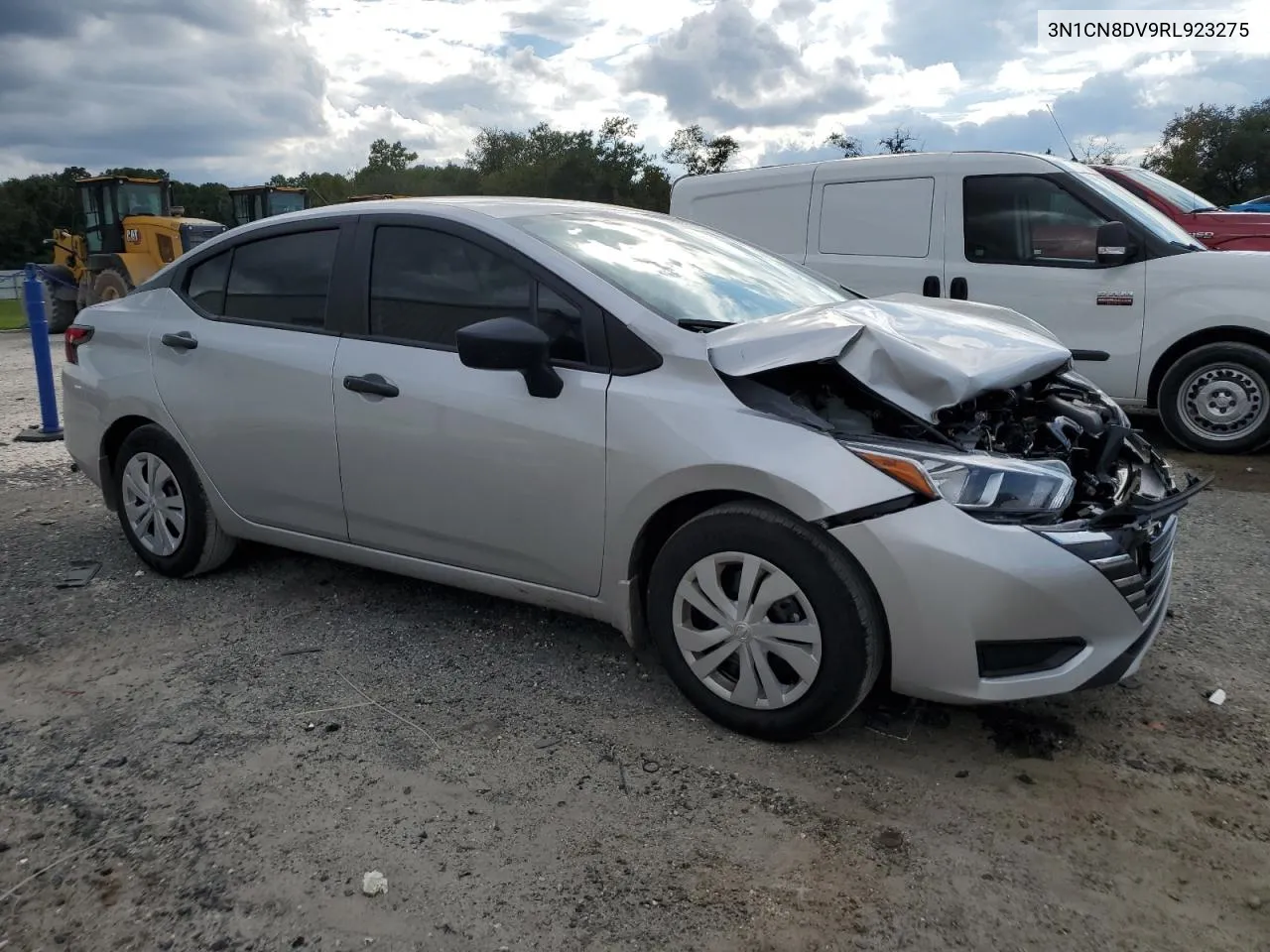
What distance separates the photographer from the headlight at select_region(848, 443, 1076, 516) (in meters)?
2.81

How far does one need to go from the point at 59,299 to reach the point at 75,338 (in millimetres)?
18559

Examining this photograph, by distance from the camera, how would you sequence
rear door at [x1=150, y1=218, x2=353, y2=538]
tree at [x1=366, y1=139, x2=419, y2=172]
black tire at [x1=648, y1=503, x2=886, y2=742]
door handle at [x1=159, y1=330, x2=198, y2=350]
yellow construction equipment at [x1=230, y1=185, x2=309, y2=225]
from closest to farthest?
black tire at [x1=648, y1=503, x2=886, y2=742], rear door at [x1=150, y1=218, x2=353, y2=538], door handle at [x1=159, y1=330, x2=198, y2=350], yellow construction equipment at [x1=230, y1=185, x2=309, y2=225], tree at [x1=366, y1=139, x2=419, y2=172]

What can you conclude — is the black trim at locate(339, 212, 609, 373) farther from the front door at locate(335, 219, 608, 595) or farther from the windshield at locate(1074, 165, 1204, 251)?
the windshield at locate(1074, 165, 1204, 251)

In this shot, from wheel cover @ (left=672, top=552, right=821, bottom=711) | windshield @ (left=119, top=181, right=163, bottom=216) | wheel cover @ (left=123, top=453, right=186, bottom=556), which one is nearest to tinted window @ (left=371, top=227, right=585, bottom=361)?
wheel cover @ (left=672, top=552, right=821, bottom=711)

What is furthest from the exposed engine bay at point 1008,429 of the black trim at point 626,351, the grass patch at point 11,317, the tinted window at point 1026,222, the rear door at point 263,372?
the grass patch at point 11,317

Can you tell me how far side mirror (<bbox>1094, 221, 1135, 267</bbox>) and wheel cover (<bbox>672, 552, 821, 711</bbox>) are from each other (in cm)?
513

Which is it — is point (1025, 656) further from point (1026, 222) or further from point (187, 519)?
point (1026, 222)

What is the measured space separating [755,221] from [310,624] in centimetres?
541

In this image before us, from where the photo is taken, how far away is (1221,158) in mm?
31203

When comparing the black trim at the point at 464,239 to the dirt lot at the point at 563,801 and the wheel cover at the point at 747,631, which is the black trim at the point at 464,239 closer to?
the wheel cover at the point at 747,631

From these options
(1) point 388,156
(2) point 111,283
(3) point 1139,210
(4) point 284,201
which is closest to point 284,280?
(3) point 1139,210

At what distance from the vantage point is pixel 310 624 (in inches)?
164

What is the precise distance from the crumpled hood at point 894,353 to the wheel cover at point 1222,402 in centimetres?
422

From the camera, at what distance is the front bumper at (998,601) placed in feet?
9.02
